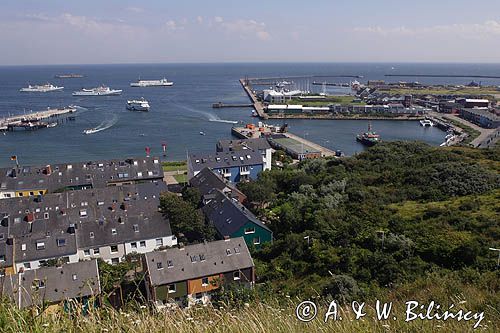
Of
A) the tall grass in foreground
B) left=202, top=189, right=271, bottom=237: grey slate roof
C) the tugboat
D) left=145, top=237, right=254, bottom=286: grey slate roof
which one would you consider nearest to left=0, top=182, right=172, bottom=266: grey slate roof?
left=202, top=189, right=271, bottom=237: grey slate roof

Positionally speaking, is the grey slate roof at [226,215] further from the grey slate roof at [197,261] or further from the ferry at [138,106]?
the ferry at [138,106]

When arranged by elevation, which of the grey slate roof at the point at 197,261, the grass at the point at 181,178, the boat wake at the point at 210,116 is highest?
the boat wake at the point at 210,116

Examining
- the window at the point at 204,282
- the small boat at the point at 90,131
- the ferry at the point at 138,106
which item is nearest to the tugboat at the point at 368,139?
the small boat at the point at 90,131

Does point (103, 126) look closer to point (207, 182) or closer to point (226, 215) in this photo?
point (207, 182)

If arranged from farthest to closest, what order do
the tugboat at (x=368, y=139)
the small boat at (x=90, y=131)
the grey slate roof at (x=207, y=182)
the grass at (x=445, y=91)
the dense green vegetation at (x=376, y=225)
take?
1. the grass at (x=445, y=91)
2. the small boat at (x=90, y=131)
3. the tugboat at (x=368, y=139)
4. the grey slate roof at (x=207, y=182)
5. the dense green vegetation at (x=376, y=225)

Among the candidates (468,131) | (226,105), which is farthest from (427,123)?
(226,105)

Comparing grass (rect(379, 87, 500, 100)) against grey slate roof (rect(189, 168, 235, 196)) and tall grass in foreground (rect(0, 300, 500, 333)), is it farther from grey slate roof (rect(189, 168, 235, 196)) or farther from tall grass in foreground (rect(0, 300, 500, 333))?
tall grass in foreground (rect(0, 300, 500, 333))

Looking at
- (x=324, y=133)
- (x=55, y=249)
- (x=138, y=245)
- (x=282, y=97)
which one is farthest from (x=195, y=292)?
(x=282, y=97)
